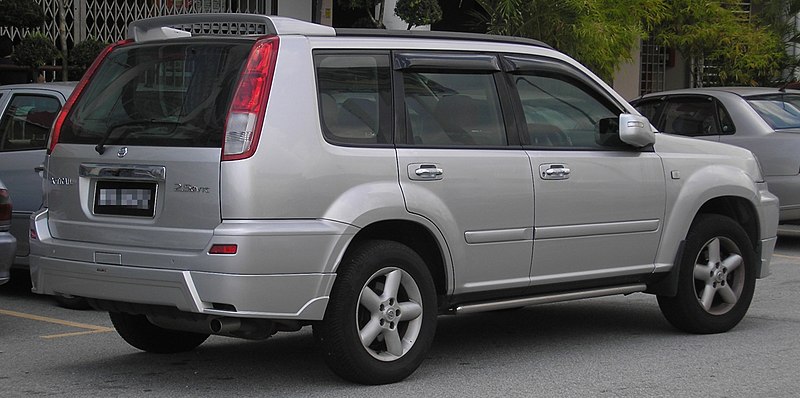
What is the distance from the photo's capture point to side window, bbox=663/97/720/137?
1318cm

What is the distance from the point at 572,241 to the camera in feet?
23.6

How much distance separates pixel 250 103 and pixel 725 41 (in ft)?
55.8

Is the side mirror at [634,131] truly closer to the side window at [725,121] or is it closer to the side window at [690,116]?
the side window at [725,121]

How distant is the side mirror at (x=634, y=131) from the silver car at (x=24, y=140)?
446 cm

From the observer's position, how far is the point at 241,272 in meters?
5.83

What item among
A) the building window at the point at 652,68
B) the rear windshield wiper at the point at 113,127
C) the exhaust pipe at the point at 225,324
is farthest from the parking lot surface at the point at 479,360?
the building window at the point at 652,68

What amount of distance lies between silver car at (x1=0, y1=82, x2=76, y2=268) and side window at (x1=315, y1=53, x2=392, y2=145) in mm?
3884

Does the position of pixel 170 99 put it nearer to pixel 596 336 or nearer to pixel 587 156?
pixel 587 156

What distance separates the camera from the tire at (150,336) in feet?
23.6

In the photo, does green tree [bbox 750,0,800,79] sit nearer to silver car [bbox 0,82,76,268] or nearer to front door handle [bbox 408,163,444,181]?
silver car [bbox 0,82,76,268]

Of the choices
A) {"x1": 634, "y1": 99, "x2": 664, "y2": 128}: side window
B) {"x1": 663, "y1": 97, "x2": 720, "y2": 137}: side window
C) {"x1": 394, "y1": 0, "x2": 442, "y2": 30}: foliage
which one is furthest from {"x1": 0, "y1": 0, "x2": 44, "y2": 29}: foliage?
{"x1": 663, "y1": 97, "x2": 720, "y2": 137}: side window

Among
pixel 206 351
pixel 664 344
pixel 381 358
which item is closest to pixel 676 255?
pixel 664 344

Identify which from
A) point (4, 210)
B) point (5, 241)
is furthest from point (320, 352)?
point (4, 210)

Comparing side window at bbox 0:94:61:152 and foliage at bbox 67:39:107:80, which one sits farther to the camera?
foliage at bbox 67:39:107:80
